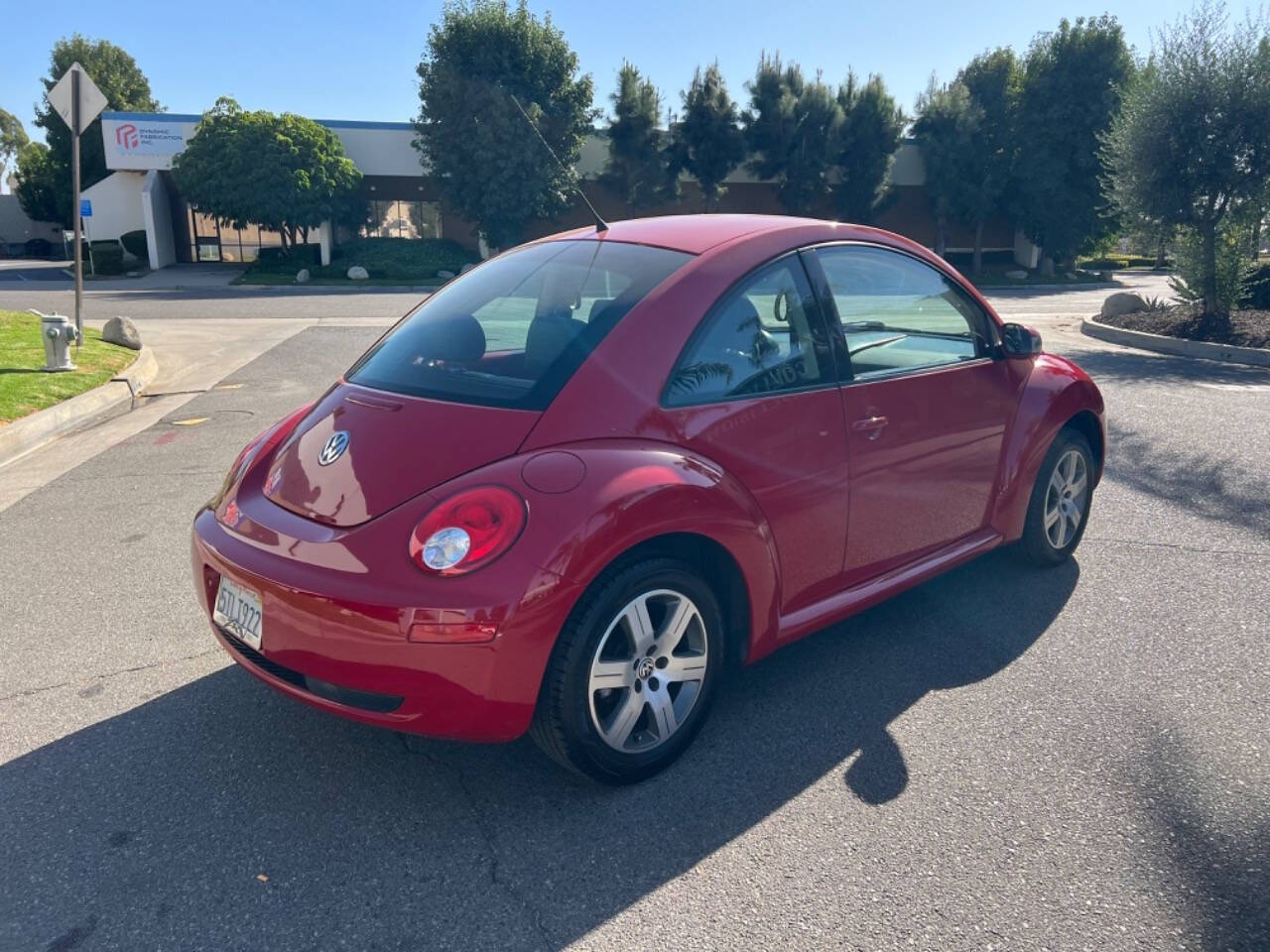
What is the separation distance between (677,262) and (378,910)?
2.17 m

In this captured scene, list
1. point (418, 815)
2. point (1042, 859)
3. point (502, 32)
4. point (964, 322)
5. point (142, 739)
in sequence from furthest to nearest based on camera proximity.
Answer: point (502, 32) → point (964, 322) → point (142, 739) → point (418, 815) → point (1042, 859)

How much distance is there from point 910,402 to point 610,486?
153cm

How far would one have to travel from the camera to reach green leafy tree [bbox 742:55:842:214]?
34.8 m

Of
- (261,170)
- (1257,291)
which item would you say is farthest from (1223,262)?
(261,170)

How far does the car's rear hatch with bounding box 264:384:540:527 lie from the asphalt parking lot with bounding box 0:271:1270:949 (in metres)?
0.86

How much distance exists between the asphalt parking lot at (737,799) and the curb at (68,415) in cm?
351

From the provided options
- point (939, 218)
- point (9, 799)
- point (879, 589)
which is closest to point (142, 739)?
point (9, 799)

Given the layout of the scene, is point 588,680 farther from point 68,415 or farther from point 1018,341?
point 68,415

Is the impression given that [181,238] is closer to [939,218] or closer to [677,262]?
[939,218]

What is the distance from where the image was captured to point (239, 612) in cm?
294

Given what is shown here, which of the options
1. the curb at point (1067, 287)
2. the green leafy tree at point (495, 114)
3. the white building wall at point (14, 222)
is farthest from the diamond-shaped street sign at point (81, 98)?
the white building wall at point (14, 222)

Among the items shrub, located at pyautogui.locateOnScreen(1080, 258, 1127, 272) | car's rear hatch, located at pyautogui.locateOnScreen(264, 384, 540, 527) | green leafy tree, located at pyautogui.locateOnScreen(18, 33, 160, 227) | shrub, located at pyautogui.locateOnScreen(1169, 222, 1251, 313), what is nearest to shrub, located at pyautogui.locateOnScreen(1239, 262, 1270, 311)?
shrub, located at pyautogui.locateOnScreen(1169, 222, 1251, 313)

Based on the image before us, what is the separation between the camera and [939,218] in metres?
36.9

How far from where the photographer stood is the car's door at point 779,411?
3.13 metres
